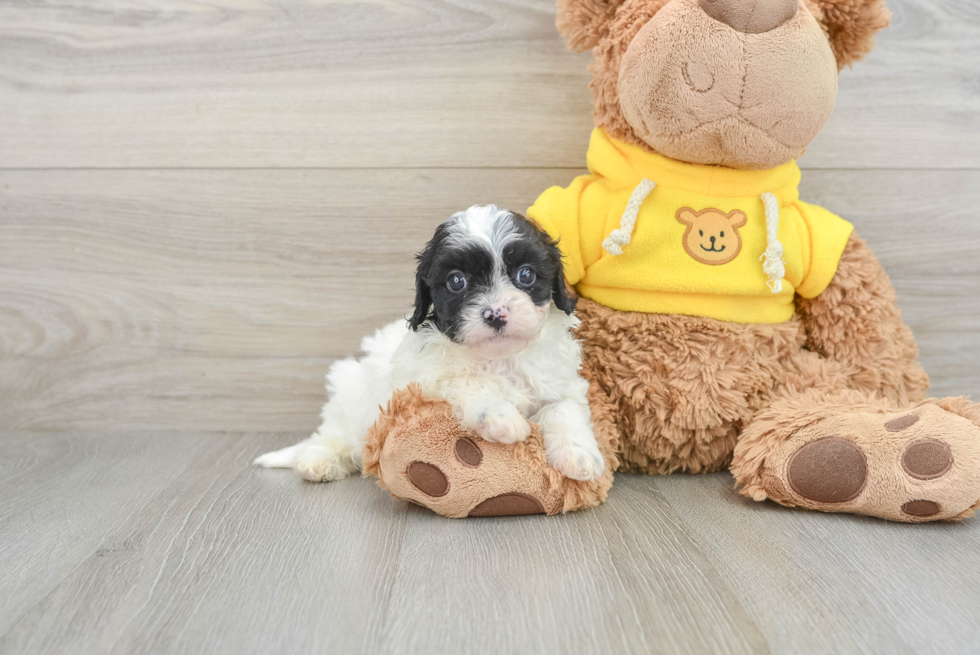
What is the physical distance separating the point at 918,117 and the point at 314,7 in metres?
1.31

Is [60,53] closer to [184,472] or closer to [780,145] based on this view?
[184,472]

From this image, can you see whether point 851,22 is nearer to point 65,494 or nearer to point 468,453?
point 468,453

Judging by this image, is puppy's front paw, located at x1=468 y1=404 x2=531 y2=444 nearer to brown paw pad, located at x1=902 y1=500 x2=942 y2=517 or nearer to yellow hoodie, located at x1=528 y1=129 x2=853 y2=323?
yellow hoodie, located at x1=528 y1=129 x2=853 y2=323

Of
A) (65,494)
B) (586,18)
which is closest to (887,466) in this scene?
(586,18)

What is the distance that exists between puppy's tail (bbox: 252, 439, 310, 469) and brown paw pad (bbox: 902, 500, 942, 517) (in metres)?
1.05

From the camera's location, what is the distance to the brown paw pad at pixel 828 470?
103 cm

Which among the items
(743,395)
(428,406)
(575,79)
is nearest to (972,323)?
(743,395)

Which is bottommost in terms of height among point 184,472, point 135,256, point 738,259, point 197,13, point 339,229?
point 184,472

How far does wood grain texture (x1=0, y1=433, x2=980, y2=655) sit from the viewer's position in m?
0.76

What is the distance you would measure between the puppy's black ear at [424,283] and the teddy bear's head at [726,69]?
407 mm

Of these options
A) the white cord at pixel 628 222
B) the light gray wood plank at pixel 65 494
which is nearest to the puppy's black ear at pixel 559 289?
the white cord at pixel 628 222

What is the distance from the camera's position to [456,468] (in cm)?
105

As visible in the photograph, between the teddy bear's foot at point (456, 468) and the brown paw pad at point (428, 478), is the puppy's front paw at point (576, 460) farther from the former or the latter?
the brown paw pad at point (428, 478)

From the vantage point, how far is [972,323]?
5.12 ft
